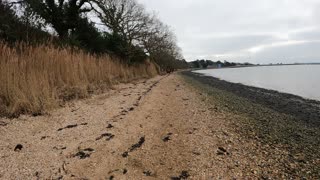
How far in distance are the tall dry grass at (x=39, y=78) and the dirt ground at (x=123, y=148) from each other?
357 millimetres

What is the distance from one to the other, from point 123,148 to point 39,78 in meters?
3.24

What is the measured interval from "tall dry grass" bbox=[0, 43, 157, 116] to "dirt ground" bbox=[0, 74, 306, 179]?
0.36 m

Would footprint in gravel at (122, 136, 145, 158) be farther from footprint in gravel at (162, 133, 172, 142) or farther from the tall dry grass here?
the tall dry grass

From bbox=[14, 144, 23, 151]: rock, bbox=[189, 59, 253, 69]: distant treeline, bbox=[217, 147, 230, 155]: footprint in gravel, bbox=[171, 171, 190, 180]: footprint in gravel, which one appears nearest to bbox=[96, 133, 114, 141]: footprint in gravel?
bbox=[14, 144, 23, 151]: rock

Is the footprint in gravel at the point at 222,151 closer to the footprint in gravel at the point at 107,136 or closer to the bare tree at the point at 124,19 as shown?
the footprint in gravel at the point at 107,136

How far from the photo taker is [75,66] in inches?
378

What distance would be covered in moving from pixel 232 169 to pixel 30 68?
4898mm

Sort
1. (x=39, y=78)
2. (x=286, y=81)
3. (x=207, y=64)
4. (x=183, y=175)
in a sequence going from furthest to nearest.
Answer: (x=207, y=64), (x=286, y=81), (x=39, y=78), (x=183, y=175)

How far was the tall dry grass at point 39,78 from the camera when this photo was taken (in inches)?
247

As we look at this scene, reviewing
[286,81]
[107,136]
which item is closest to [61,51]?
[107,136]

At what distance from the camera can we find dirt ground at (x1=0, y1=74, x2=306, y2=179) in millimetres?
4039

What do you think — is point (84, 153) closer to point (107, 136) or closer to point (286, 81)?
point (107, 136)

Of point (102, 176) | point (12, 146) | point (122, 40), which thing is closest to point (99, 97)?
point (12, 146)

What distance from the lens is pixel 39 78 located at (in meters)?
7.17
